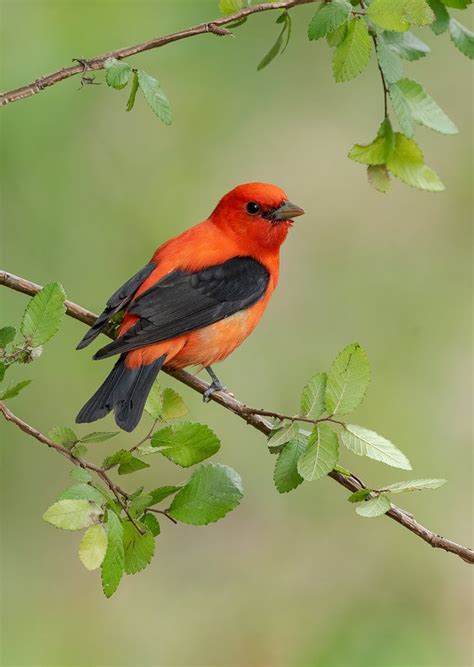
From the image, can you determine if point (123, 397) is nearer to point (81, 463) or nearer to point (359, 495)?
point (81, 463)

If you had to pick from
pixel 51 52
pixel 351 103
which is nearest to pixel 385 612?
pixel 351 103

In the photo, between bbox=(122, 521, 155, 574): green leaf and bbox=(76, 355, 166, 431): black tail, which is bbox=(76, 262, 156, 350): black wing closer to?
bbox=(76, 355, 166, 431): black tail

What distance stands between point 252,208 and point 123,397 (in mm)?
1110

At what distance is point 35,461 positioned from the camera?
496 centimetres

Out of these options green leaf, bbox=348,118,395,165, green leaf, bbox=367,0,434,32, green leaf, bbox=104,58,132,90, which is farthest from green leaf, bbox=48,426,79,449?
green leaf, bbox=367,0,434,32

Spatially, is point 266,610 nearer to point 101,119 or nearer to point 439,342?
point 439,342

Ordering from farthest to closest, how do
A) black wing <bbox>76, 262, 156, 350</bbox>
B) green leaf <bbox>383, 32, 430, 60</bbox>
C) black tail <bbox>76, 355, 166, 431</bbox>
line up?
1. black wing <bbox>76, 262, 156, 350</bbox>
2. black tail <bbox>76, 355, 166, 431</bbox>
3. green leaf <bbox>383, 32, 430, 60</bbox>

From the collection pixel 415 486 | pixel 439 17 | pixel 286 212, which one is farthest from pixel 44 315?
pixel 286 212

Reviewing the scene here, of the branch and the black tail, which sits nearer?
the branch

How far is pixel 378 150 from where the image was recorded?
2.57 m

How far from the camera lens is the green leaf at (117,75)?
2.19 meters

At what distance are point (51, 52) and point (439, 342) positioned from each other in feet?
8.47

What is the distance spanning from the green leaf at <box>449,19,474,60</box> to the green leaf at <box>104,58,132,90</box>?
0.91m

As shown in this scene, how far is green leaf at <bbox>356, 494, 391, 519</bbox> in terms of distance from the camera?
6.99 feet
